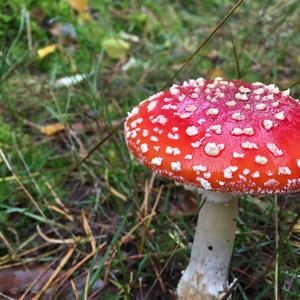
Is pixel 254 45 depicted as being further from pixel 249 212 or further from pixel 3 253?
pixel 3 253

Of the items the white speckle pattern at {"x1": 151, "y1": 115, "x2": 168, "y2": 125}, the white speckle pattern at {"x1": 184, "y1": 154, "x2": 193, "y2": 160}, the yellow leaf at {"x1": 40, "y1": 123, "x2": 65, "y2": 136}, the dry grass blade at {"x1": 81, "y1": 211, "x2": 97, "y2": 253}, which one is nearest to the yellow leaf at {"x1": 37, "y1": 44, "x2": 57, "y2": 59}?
the yellow leaf at {"x1": 40, "y1": 123, "x2": 65, "y2": 136}

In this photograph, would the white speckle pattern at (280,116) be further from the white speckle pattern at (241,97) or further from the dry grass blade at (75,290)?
the dry grass blade at (75,290)

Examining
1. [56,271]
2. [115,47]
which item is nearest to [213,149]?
[56,271]

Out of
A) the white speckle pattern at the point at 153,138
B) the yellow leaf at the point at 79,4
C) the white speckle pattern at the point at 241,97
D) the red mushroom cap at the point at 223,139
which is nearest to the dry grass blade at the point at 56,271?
the red mushroom cap at the point at 223,139

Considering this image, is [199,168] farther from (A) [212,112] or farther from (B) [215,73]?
(B) [215,73]

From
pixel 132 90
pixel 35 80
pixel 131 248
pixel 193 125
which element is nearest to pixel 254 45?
pixel 132 90

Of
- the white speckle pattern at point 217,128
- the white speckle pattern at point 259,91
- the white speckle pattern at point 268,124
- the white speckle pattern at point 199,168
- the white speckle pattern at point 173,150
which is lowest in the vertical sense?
the white speckle pattern at point 259,91

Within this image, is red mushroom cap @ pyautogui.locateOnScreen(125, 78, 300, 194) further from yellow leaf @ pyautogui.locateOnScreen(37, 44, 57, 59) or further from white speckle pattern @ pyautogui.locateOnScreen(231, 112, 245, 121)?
yellow leaf @ pyautogui.locateOnScreen(37, 44, 57, 59)
